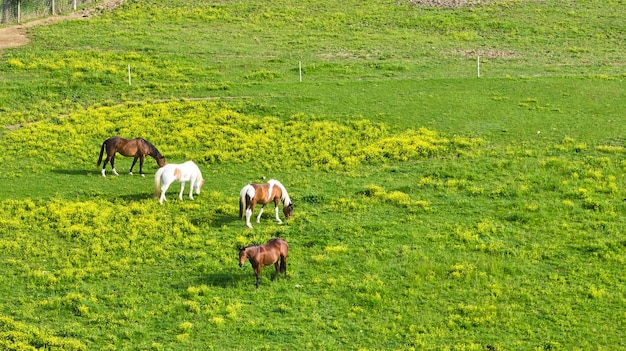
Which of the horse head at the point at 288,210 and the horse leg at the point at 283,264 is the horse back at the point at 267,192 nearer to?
the horse head at the point at 288,210

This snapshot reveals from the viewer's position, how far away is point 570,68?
1811 inches

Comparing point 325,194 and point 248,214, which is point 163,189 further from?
point 325,194

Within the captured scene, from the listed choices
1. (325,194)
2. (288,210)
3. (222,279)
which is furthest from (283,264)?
(325,194)

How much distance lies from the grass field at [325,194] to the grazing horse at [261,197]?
1.84 ft

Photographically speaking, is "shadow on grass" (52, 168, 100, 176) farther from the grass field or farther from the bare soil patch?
the bare soil patch

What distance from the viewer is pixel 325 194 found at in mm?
27328

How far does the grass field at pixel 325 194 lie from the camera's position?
62.7 ft

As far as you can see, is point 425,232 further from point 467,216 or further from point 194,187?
point 194,187

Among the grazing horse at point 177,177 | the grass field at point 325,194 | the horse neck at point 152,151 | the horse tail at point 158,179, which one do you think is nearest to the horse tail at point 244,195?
the grass field at point 325,194

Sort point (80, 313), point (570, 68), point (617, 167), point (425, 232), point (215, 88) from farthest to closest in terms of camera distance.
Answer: point (570, 68), point (215, 88), point (617, 167), point (425, 232), point (80, 313)

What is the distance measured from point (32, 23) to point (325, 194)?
3825cm

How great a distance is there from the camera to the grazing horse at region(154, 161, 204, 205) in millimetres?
25891

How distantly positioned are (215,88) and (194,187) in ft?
47.8

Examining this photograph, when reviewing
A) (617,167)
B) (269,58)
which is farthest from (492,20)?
(617,167)
